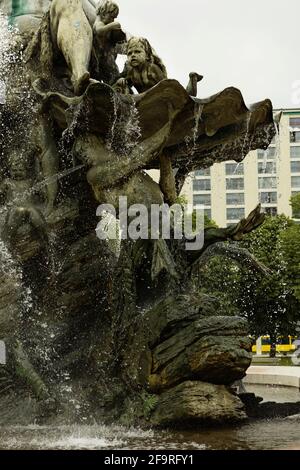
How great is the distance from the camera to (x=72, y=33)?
362 inches

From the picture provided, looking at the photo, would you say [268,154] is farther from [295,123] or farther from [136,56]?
[295,123]

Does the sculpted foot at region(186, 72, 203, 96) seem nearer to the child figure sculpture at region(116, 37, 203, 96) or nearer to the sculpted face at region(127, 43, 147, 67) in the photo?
the child figure sculpture at region(116, 37, 203, 96)

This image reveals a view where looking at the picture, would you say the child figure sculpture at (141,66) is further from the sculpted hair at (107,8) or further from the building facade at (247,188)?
the building facade at (247,188)

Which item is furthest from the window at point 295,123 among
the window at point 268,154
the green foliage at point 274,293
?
the green foliage at point 274,293

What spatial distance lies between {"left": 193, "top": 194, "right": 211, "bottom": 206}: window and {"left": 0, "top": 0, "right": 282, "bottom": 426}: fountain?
64.8 meters

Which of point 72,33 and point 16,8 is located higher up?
point 16,8

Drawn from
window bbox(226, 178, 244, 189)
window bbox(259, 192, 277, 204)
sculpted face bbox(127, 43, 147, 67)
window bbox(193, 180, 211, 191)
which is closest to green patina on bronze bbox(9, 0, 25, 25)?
sculpted face bbox(127, 43, 147, 67)

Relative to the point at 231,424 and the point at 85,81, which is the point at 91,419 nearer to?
the point at 231,424

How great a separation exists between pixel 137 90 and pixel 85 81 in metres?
1.32

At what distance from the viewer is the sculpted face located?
9125 mm

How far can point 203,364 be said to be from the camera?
716 centimetres

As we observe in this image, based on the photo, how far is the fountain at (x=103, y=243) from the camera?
742 cm

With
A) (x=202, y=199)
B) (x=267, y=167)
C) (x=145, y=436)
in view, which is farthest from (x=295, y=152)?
(x=145, y=436)

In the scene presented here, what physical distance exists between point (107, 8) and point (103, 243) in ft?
10.3
